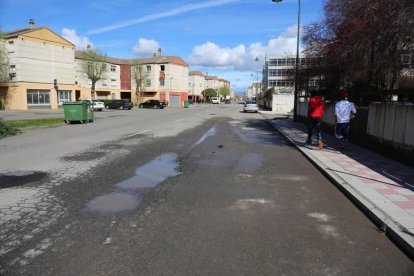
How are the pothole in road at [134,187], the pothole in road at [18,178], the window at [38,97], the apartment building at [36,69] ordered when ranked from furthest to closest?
the window at [38,97], the apartment building at [36,69], the pothole in road at [18,178], the pothole in road at [134,187]

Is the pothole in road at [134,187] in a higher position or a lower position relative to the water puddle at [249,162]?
higher

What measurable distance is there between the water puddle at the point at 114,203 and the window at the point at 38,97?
51692 mm

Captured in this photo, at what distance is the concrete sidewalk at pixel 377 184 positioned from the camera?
5266 millimetres

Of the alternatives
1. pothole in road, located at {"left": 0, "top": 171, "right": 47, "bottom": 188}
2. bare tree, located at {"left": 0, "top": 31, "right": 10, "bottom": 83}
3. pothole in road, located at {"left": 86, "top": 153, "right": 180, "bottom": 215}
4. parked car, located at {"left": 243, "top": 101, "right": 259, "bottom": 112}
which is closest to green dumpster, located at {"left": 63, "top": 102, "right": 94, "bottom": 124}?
pothole in road, located at {"left": 86, "top": 153, "right": 180, "bottom": 215}

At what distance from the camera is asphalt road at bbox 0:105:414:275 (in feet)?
13.7

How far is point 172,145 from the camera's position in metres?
14.2

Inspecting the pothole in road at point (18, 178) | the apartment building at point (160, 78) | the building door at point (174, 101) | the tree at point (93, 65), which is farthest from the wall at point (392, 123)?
the building door at point (174, 101)

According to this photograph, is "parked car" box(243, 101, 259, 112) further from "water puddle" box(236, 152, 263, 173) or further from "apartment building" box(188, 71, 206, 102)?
"apartment building" box(188, 71, 206, 102)

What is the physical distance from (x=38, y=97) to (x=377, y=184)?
54.4 meters

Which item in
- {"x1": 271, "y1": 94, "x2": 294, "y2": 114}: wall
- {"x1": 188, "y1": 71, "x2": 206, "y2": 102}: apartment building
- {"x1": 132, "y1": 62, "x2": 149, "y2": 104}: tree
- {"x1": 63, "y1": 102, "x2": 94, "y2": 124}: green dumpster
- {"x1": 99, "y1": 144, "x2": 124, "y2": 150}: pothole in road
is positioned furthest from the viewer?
{"x1": 188, "y1": 71, "x2": 206, "y2": 102}: apartment building

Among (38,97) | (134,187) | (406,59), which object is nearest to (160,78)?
(38,97)

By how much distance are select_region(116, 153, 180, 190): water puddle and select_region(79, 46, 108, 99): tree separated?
63935 millimetres

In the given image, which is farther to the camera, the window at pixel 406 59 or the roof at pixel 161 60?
the roof at pixel 161 60

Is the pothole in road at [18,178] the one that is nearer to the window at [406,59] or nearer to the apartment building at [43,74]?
the window at [406,59]
